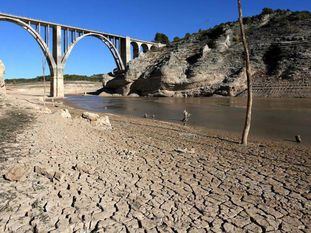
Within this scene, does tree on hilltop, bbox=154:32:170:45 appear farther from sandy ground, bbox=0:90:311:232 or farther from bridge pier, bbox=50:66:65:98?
sandy ground, bbox=0:90:311:232

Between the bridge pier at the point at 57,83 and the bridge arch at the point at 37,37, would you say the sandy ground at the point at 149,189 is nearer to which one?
the bridge arch at the point at 37,37

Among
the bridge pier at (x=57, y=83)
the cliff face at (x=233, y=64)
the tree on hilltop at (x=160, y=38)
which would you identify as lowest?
the bridge pier at (x=57, y=83)

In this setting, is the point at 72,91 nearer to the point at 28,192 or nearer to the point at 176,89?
the point at 176,89

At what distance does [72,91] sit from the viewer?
10006cm

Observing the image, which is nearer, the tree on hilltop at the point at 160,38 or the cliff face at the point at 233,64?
the cliff face at the point at 233,64

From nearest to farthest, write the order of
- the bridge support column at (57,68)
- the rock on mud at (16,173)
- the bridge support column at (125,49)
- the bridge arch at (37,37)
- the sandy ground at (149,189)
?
the sandy ground at (149,189)
the rock on mud at (16,173)
the bridge arch at (37,37)
the bridge support column at (57,68)
the bridge support column at (125,49)

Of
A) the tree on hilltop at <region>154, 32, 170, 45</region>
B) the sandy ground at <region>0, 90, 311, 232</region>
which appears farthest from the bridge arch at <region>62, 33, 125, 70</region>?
the sandy ground at <region>0, 90, 311, 232</region>

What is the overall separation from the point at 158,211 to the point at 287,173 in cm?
403

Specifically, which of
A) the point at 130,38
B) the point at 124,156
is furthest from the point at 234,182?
the point at 130,38

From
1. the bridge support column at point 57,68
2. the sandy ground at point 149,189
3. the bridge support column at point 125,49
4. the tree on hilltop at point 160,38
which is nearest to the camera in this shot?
the sandy ground at point 149,189

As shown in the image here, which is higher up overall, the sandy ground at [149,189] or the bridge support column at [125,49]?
the bridge support column at [125,49]

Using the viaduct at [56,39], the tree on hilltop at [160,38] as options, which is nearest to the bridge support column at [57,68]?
the viaduct at [56,39]

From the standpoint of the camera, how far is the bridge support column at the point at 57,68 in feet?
215

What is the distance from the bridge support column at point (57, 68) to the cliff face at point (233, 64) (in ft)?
42.2
